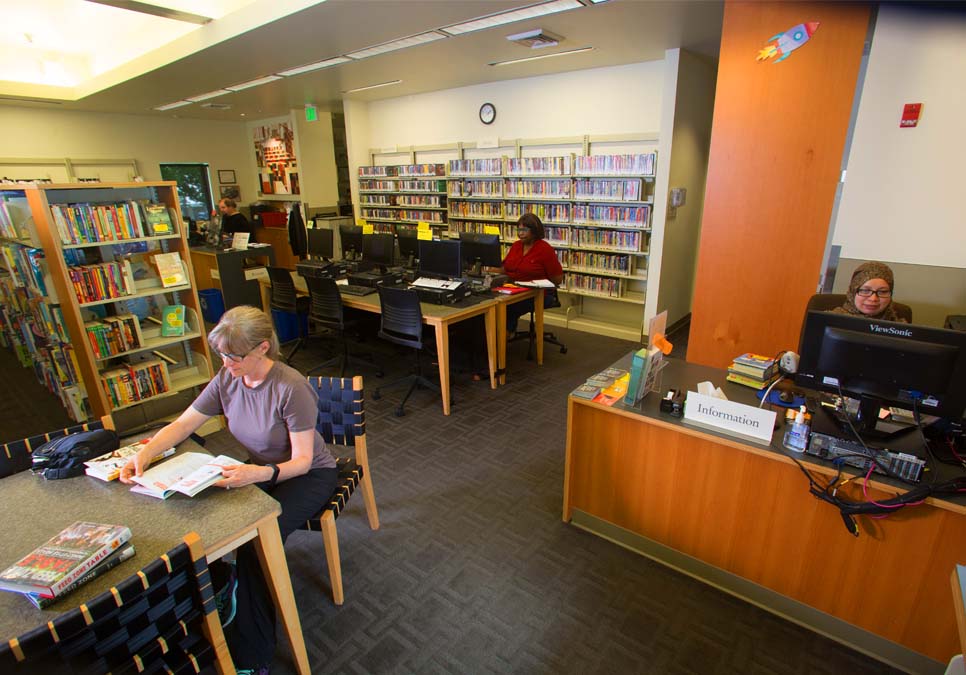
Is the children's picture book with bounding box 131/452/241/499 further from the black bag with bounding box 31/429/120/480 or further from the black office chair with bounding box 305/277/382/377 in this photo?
the black office chair with bounding box 305/277/382/377

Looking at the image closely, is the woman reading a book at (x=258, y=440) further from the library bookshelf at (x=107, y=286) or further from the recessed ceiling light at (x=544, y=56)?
the recessed ceiling light at (x=544, y=56)

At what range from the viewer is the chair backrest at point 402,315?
11.6 feet

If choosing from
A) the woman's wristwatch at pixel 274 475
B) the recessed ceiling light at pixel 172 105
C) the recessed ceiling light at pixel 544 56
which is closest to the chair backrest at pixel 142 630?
the woman's wristwatch at pixel 274 475

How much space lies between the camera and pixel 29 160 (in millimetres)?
7133

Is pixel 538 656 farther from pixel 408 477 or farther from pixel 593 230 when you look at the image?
pixel 593 230

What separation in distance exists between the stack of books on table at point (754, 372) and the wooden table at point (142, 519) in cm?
209

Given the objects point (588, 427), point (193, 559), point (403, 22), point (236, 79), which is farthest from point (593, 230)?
point (193, 559)

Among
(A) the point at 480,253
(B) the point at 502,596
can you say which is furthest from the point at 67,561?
(A) the point at 480,253

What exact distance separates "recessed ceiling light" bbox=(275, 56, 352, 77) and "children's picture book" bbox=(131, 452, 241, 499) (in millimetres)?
4232

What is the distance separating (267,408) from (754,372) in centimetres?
217

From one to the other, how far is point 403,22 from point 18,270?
11.2 ft

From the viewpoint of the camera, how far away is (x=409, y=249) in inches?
194

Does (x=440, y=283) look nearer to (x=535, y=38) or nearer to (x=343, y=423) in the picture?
(x=343, y=423)

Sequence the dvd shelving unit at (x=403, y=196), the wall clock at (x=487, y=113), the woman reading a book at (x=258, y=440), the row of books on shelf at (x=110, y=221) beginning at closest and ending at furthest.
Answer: the woman reading a book at (x=258, y=440)
the row of books on shelf at (x=110, y=221)
the wall clock at (x=487, y=113)
the dvd shelving unit at (x=403, y=196)
